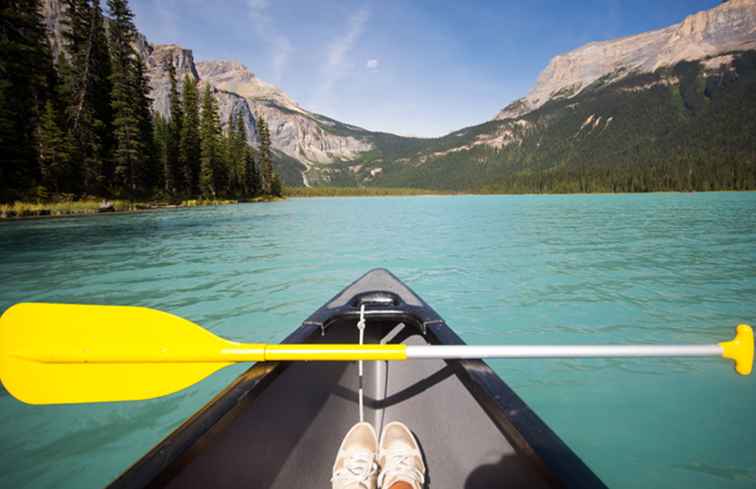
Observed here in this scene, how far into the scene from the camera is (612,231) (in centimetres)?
1747

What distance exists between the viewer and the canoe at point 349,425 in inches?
55.1

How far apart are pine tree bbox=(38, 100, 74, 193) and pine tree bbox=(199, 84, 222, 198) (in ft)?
57.8

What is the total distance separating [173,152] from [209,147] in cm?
472

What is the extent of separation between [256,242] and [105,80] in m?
32.1

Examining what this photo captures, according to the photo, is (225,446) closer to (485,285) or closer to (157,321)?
(157,321)

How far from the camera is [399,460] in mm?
1870

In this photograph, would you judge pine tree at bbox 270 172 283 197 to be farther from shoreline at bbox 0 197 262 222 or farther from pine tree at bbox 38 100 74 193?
pine tree at bbox 38 100 74 193

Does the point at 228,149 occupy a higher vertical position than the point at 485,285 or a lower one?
higher

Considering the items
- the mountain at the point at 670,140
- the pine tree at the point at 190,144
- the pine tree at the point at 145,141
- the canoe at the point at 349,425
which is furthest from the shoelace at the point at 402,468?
the mountain at the point at 670,140

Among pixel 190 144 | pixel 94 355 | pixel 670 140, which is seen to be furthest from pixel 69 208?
pixel 670 140

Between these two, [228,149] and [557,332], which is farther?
[228,149]

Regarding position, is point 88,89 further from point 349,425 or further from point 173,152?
point 349,425

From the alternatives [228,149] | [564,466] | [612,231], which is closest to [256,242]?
[564,466]

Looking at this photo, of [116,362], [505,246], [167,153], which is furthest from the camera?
[167,153]
